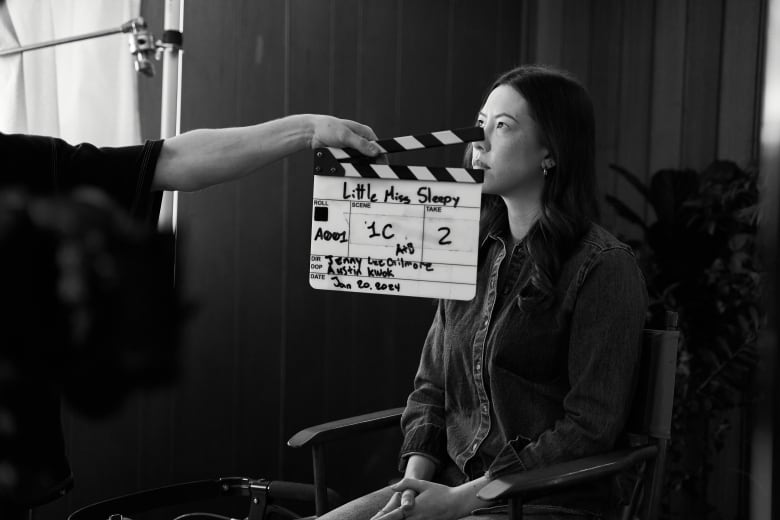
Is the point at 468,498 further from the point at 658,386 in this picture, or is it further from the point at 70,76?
the point at 70,76

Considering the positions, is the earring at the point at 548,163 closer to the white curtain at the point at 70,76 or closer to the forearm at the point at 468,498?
the forearm at the point at 468,498

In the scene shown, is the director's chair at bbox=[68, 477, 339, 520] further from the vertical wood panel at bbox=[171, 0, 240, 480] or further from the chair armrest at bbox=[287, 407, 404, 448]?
the vertical wood panel at bbox=[171, 0, 240, 480]

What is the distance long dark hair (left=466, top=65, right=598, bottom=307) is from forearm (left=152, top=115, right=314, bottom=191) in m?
0.49

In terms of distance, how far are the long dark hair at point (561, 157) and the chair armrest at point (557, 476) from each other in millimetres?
356

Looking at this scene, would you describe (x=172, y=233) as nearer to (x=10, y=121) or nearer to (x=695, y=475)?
(x=10, y=121)

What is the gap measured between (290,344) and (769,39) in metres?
2.66

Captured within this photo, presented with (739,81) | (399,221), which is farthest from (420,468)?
(739,81)

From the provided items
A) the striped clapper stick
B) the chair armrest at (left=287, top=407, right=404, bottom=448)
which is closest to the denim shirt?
the chair armrest at (left=287, top=407, right=404, bottom=448)

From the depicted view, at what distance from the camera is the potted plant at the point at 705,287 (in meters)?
2.86

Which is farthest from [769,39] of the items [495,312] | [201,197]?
[201,197]

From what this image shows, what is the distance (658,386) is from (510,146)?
57 cm

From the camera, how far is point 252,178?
2686mm

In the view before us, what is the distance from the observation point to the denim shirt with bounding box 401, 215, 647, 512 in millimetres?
1579

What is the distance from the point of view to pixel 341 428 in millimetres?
1859
